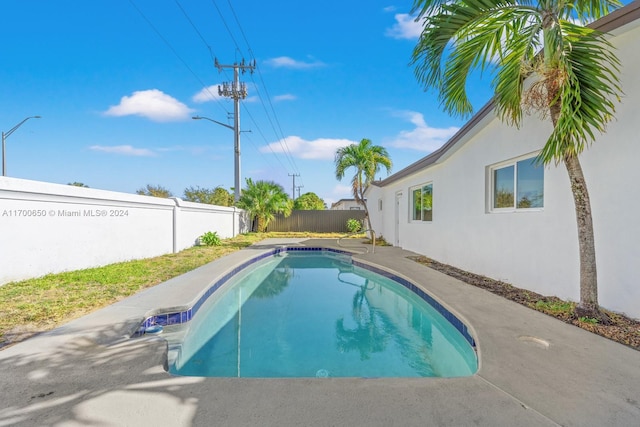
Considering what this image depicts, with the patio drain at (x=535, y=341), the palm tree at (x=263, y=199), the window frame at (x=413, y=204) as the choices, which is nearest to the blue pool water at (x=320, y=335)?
the patio drain at (x=535, y=341)

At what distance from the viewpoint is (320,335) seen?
440 centimetres

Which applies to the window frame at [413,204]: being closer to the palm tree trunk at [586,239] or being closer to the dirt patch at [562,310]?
the dirt patch at [562,310]

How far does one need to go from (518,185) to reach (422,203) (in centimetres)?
514

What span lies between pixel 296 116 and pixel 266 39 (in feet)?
25.7

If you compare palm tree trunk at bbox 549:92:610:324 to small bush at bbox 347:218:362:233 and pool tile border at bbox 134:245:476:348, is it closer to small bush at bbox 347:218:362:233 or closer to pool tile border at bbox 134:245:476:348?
pool tile border at bbox 134:245:476:348

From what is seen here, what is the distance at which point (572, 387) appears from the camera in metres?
2.38

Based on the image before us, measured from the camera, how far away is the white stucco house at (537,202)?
3.68m

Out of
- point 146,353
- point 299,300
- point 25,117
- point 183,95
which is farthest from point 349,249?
point 25,117

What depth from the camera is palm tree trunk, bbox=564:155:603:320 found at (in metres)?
3.70

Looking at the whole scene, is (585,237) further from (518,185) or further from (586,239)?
(518,185)

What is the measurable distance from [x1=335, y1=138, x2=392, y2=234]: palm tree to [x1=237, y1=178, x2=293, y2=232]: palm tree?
565 centimetres

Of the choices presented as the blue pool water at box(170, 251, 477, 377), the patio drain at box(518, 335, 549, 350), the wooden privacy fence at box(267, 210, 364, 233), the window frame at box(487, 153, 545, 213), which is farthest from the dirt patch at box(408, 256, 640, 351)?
the wooden privacy fence at box(267, 210, 364, 233)

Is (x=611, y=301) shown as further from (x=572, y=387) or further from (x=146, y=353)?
(x=146, y=353)

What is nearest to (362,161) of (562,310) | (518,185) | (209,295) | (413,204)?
(413,204)
